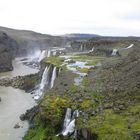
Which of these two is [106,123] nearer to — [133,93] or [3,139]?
[133,93]

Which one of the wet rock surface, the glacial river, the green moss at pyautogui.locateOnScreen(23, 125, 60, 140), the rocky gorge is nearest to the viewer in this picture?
the rocky gorge

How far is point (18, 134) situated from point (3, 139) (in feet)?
6.84

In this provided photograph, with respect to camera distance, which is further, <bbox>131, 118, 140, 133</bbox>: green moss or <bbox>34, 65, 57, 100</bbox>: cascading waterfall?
<bbox>34, 65, 57, 100</bbox>: cascading waterfall

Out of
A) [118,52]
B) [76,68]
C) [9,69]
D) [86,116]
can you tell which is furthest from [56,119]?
[9,69]

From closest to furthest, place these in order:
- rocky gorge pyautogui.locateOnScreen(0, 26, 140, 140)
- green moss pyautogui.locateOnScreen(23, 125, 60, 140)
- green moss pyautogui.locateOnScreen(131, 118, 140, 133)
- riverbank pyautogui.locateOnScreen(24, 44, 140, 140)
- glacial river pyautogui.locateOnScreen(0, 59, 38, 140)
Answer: green moss pyautogui.locateOnScreen(131, 118, 140, 133), riverbank pyautogui.locateOnScreen(24, 44, 140, 140), rocky gorge pyautogui.locateOnScreen(0, 26, 140, 140), green moss pyautogui.locateOnScreen(23, 125, 60, 140), glacial river pyautogui.locateOnScreen(0, 59, 38, 140)

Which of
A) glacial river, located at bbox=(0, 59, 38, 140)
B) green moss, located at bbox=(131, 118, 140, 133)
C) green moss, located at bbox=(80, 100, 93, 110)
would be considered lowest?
glacial river, located at bbox=(0, 59, 38, 140)

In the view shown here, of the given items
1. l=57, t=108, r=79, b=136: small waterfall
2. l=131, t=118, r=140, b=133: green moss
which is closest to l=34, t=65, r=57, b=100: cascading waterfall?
l=57, t=108, r=79, b=136: small waterfall

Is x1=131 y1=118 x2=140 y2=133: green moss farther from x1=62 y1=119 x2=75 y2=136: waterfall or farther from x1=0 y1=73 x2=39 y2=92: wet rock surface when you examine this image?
x1=0 y1=73 x2=39 y2=92: wet rock surface

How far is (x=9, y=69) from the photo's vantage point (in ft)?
303

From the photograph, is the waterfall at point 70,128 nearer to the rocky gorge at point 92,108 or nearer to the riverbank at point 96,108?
the rocky gorge at point 92,108

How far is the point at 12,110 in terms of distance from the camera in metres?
46.1

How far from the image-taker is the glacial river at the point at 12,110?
1427 inches

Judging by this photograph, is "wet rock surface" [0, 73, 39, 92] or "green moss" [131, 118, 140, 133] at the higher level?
"green moss" [131, 118, 140, 133]

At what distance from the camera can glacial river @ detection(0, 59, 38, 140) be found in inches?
1427
